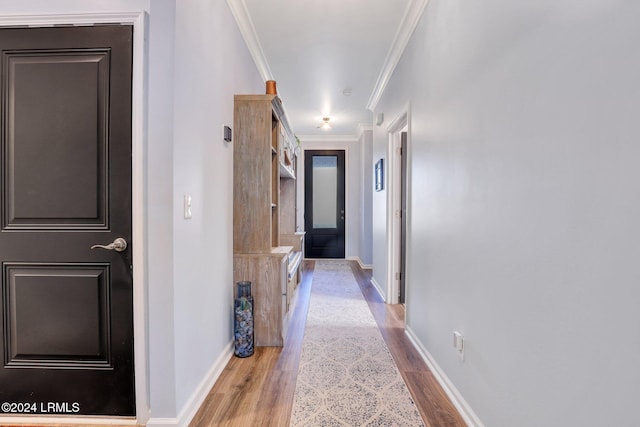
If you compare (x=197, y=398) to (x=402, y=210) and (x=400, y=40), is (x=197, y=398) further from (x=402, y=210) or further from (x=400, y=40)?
(x=400, y=40)

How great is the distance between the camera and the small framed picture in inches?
164

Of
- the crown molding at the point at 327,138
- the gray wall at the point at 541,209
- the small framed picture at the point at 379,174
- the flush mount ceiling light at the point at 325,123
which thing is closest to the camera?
the gray wall at the point at 541,209

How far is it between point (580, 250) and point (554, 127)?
0.40 m

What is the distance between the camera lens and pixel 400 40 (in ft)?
9.86

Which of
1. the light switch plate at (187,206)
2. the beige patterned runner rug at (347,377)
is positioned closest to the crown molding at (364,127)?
the beige patterned runner rug at (347,377)

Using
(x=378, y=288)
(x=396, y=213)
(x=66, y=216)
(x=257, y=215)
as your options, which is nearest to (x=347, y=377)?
(x=257, y=215)

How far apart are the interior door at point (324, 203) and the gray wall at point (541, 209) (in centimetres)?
499

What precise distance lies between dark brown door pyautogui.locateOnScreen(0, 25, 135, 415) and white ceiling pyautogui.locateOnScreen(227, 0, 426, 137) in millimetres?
1227

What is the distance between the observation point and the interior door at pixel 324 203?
706 cm

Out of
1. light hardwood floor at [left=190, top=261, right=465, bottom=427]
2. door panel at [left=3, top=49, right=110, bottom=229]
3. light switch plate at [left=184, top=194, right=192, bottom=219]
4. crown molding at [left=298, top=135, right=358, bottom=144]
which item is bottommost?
light hardwood floor at [left=190, top=261, right=465, bottom=427]

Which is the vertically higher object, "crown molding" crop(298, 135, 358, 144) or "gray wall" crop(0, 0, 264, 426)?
"crown molding" crop(298, 135, 358, 144)

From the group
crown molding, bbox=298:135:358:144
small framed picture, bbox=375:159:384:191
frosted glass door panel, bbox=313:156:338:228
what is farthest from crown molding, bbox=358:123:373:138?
small framed picture, bbox=375:159:384:191

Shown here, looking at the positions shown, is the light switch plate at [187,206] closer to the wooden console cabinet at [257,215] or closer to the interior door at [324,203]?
the wooden console cabinet at [257,215]

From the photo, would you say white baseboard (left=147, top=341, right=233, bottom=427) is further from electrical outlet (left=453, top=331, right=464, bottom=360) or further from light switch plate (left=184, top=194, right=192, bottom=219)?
electrical outlet (left=453, top=331, right=464, bottom=360)
